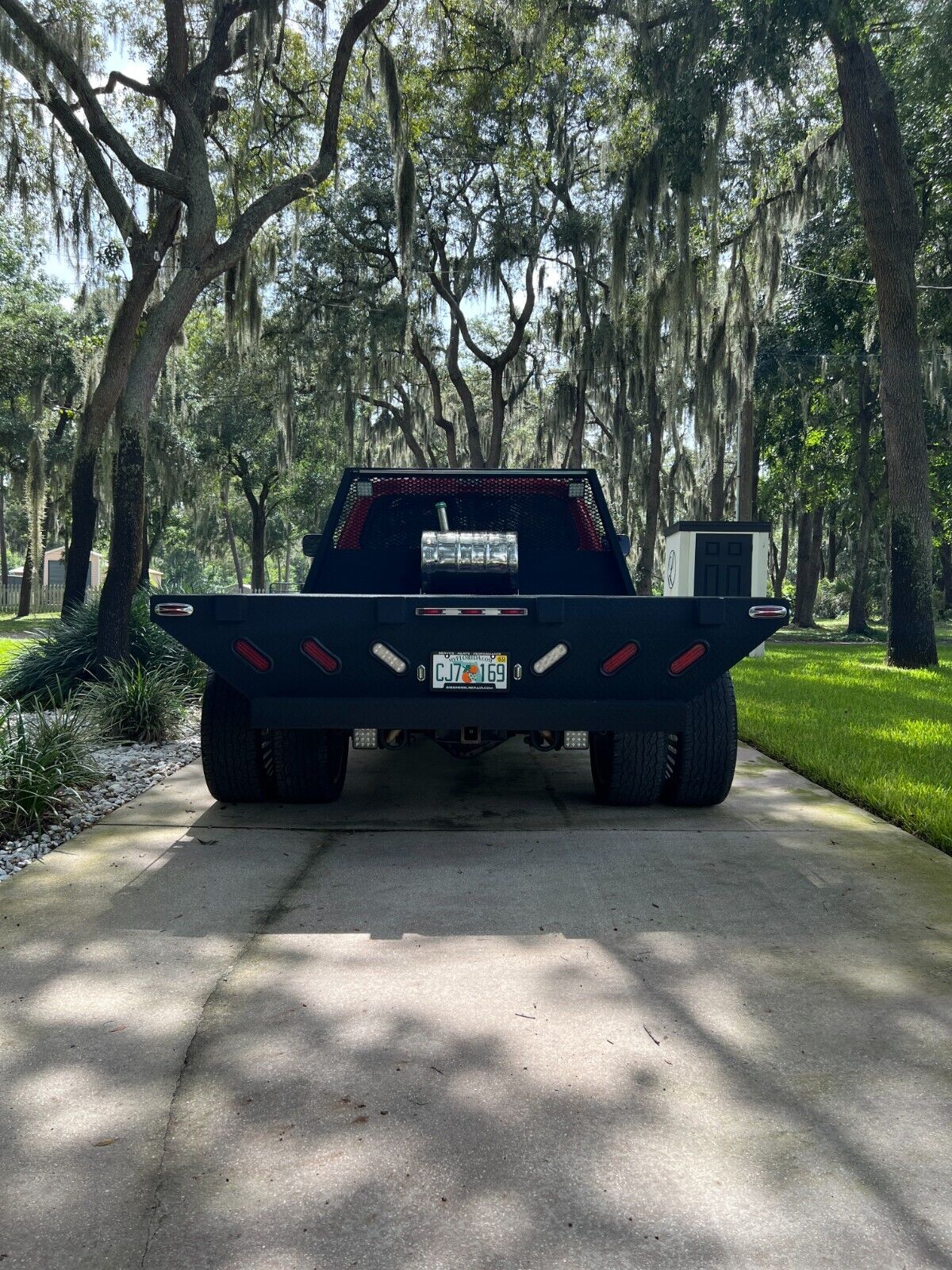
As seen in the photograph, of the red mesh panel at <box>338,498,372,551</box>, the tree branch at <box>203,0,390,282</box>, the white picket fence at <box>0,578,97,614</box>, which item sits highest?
the tree branch at <box>203,0,390,282</box>

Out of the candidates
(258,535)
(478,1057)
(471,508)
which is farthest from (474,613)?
(258,535)

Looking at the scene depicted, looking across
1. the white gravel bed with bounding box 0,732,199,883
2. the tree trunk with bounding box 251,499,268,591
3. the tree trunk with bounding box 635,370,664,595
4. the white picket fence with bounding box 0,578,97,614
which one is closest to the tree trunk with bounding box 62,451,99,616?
the white gravel bed with bounding box 0,732,199,883

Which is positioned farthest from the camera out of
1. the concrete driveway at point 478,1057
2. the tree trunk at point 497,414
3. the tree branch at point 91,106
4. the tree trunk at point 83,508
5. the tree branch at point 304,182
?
the tree trunk at point 497,414

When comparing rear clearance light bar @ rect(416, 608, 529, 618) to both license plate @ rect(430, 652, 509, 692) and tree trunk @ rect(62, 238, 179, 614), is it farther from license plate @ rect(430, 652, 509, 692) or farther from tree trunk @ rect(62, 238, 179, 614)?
tree trunk @ rect(62, 238, 179, 614)

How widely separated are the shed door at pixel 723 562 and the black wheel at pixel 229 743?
9.77 metres

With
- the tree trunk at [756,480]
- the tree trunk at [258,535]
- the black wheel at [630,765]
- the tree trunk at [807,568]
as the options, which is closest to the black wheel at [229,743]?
the black wheel at [630,765]

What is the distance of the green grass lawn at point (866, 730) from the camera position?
574cm

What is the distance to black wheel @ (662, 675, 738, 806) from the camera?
211 inches

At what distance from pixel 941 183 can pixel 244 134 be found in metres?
11.3

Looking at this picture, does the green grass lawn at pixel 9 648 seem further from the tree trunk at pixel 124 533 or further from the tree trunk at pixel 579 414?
the tree trunk at pixel 579 414

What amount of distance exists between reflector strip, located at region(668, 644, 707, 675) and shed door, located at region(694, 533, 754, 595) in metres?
9.62

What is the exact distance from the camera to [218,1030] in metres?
2.86

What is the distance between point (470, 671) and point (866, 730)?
4782mm

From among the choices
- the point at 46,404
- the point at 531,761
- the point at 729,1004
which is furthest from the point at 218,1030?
the point at 46,404
